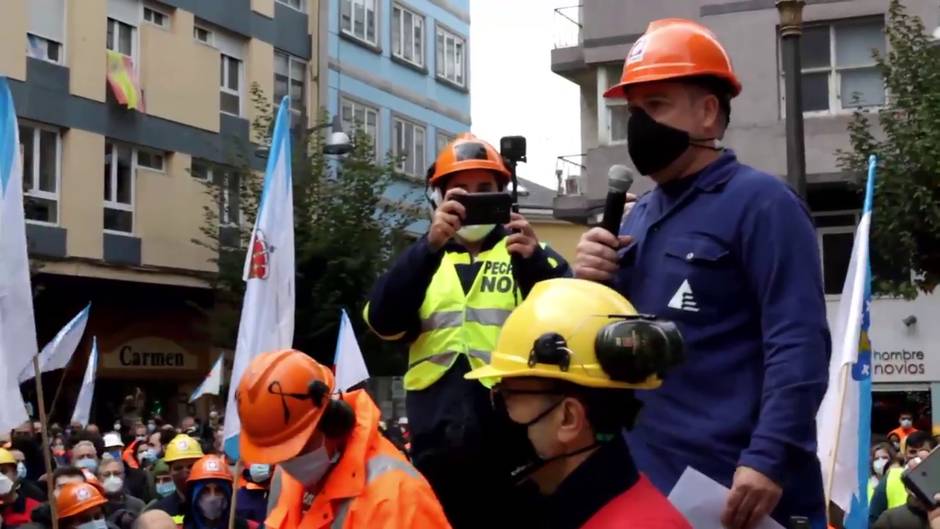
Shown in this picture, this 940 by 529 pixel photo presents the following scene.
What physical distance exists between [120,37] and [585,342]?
88.5 feet

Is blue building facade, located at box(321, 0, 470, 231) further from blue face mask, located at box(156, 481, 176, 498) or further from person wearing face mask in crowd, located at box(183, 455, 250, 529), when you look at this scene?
person wearing face mask in crowd, located at box(183, 455, 250, 529)

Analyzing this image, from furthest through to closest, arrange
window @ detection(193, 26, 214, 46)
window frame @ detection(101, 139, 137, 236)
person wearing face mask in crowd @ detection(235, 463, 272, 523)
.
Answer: window @ detection(193, 26, 214, 46)
window frame @ detection(101, 139, 137, 236)
person wearing face mask in crowd @ detection(235, 463, 272, 523)

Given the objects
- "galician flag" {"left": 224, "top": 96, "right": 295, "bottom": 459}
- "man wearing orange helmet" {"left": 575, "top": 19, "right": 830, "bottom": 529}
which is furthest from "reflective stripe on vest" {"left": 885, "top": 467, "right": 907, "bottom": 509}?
"man wearing orange helmet" {"left": 575, "top": 19, "right": 830, "bottom": 529}

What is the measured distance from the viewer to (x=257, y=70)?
32531 millimetres

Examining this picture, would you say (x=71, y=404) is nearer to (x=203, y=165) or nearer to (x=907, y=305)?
(x=203, y=165)

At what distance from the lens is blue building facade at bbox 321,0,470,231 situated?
36.2 m

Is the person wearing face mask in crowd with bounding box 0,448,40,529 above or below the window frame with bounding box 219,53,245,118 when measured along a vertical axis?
below

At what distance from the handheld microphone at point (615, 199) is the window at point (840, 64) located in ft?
79.0

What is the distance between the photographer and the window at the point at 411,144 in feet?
128

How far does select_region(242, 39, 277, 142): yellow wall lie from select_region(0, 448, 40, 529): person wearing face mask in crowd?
20.4 metres

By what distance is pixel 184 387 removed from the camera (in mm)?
31531

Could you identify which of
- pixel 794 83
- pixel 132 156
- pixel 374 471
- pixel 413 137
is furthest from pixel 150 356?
pixel 374 471

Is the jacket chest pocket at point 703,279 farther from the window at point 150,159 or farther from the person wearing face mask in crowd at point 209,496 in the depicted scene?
the window at point 150,159

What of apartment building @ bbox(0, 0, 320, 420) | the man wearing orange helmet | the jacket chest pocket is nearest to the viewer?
the man wearing orange helmet
